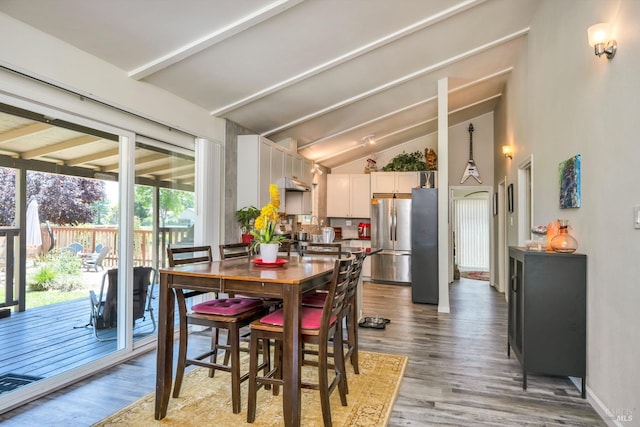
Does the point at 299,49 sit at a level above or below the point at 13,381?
above

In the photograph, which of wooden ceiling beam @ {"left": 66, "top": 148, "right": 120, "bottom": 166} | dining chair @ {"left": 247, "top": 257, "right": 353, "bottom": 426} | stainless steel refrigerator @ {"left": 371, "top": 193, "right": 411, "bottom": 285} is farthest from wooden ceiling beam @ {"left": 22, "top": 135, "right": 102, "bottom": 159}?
stainless steel refrigerator @ {"left": 371, "top": 193, "right": 411, "bottom": 285}

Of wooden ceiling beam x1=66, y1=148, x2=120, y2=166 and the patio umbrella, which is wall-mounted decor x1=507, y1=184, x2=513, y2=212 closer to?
wooden ceiling beam x1=66, y1=148, x2=120, y2=166

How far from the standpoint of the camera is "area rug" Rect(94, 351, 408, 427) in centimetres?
230

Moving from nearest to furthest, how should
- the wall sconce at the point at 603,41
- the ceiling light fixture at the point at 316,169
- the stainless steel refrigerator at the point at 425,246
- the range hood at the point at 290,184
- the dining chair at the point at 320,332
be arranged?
the dining chair at the point at 320,332, the wall sconce at the point at 603,41, the range hood at the point at 290,184, the stainless steel refrigerator at the point at 425,246, the ceiling light fixture at the point at 316,169

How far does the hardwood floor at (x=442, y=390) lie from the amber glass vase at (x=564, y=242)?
1.02 meters

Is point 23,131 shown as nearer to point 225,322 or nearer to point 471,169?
point 225,322

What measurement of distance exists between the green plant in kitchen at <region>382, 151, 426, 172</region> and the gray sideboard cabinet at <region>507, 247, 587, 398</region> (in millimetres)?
5265

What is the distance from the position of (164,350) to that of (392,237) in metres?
5.51

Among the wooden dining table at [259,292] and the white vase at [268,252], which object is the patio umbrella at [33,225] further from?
the white vase at [268,252]

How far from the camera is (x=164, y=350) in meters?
2.37

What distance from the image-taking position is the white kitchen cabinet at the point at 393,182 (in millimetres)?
7828

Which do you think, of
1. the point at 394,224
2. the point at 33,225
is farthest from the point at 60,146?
the point at 394,224

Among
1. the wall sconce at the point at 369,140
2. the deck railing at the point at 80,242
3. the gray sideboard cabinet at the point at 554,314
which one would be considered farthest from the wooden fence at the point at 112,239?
the wall sconce at the point at 369,140

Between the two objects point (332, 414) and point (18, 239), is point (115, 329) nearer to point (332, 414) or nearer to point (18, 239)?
point (18, 239)
